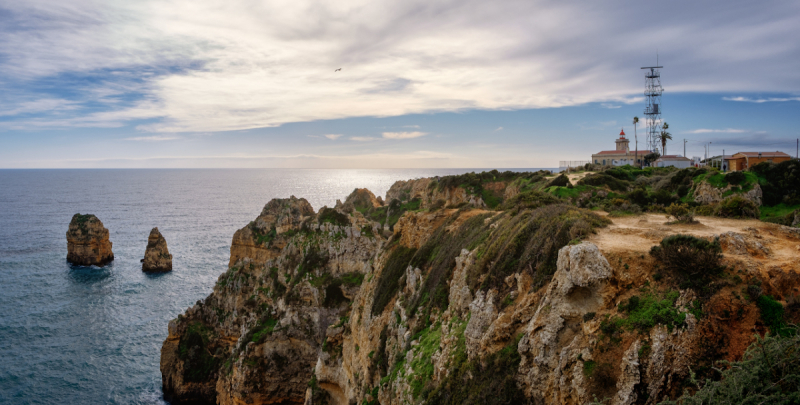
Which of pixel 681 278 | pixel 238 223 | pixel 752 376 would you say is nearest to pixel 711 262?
pixel 681 278

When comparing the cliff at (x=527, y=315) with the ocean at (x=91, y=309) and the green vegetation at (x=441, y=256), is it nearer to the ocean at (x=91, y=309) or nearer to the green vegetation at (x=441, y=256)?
the green vegetation at (x=441, y=256)

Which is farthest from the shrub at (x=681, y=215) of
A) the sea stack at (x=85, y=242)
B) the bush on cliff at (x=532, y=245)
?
the sea stack at (x=85, y=242)

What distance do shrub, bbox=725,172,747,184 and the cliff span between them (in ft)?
65.9

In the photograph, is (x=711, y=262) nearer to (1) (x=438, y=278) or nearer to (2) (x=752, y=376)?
(2) (x=752, y=376)

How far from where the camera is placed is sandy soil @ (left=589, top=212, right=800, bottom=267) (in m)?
12.0

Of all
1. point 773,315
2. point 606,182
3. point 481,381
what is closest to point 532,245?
point 481,381

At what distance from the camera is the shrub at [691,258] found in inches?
414

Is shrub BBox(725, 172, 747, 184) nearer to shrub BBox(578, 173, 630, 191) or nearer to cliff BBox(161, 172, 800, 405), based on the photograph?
shrub BBox(578, 173, 630, 191)

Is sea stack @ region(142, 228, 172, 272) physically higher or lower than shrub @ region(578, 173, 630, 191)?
lower

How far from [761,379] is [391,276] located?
22964 millimetres

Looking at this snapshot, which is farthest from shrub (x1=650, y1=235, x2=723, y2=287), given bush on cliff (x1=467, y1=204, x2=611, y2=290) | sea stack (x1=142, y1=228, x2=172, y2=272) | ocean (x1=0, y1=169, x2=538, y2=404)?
sea stack (x1=142, y1=228, x2=172, y2=272)

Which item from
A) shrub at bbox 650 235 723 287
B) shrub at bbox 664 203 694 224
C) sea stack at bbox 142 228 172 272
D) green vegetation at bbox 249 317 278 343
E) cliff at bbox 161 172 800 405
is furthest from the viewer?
sea stack at bbox 142 228 172 272

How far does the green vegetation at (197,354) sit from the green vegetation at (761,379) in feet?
141

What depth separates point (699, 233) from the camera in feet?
47.5
